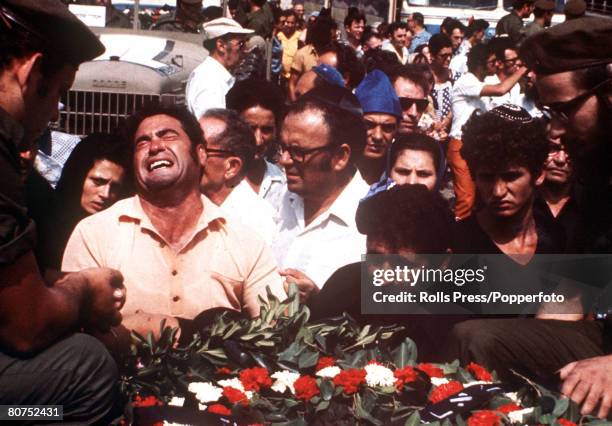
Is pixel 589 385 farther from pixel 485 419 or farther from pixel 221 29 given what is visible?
pixel 221 29

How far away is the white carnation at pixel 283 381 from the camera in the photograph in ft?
8.48

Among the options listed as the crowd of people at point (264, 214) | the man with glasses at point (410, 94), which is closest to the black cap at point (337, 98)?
the crowd of people at point (264, 214)

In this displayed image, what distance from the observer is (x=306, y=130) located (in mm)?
3822

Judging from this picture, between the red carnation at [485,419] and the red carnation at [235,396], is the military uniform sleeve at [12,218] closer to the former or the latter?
the red carnation at [235,396]

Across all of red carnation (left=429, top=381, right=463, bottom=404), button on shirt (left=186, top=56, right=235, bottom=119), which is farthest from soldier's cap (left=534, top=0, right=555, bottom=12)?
red carnation (left=429, top=381, right=463, bottom=404)

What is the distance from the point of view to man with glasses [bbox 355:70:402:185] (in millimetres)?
4453

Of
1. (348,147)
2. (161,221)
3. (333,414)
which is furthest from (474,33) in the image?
(333,414)

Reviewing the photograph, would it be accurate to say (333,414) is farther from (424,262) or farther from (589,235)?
(589,235)

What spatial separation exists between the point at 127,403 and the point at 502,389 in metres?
0.90

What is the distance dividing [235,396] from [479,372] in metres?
0.66

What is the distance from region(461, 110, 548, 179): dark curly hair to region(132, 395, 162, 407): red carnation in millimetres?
1502

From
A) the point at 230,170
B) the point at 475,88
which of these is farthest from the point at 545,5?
the point at 230,170

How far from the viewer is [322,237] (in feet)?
12.1

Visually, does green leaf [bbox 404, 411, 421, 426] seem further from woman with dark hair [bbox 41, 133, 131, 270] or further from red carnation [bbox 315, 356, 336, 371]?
woman with dark hair [bbox 41, 133, 131, 270]
